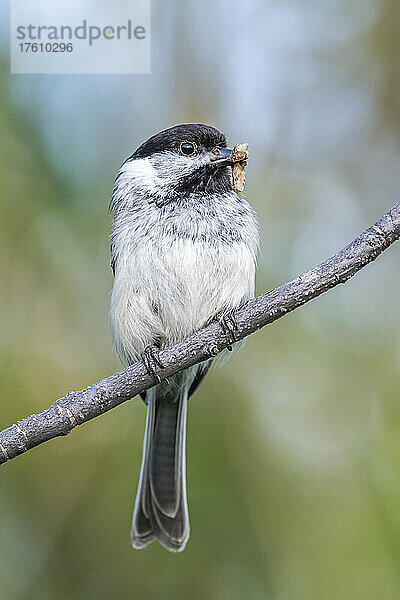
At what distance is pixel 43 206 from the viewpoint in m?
3.89

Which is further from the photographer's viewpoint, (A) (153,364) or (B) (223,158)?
(B) (223,158)

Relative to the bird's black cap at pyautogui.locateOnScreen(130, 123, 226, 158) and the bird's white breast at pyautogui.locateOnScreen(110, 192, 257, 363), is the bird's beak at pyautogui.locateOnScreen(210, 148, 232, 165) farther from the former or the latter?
the bird's white breast at pyautogui.locateOnScreen(110, 192, 257, 363)

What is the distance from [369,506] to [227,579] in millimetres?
748

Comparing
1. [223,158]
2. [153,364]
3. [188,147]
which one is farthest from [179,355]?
[188,147]

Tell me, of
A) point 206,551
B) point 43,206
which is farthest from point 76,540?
point 43,206

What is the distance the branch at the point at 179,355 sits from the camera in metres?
2.18

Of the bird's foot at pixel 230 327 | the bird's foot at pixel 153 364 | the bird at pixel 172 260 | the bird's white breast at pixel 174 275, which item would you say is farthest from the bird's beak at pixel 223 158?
the bird's foot at pixel 153 364

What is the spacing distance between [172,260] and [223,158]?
53cm

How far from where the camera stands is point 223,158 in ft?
10.2

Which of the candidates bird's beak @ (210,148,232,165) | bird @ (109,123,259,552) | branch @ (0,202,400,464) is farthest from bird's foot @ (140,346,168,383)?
bird's beak @ (210,148,232,165)

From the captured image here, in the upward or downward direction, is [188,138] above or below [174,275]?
above

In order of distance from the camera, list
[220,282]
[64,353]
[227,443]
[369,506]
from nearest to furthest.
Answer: [220,282] → [369,506] → [227,443] → [64,353]

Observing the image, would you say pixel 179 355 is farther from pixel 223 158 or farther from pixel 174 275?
pixel 223 158

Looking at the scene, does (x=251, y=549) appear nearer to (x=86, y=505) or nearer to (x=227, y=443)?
(x=227, y=443)
